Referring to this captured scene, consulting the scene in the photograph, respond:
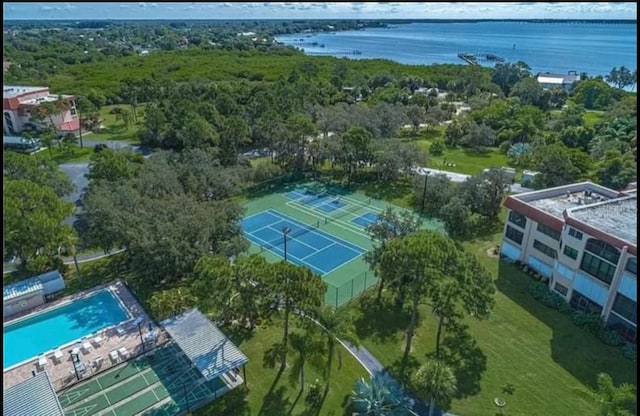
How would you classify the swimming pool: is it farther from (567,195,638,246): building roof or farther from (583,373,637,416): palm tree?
(567,195,638,246): building roof

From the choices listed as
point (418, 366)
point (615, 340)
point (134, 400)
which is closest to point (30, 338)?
point (134, 400)

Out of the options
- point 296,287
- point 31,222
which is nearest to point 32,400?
point 296,287

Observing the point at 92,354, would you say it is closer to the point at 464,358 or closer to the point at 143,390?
the point at 143,390

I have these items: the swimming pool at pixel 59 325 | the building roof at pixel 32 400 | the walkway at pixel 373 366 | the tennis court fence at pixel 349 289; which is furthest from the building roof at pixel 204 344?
the tennis court fence at pixel 349 289

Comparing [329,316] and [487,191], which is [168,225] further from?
[487,191]

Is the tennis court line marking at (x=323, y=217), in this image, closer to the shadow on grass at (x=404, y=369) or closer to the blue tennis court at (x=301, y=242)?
the blue tennis court at (x=301, y=242)
